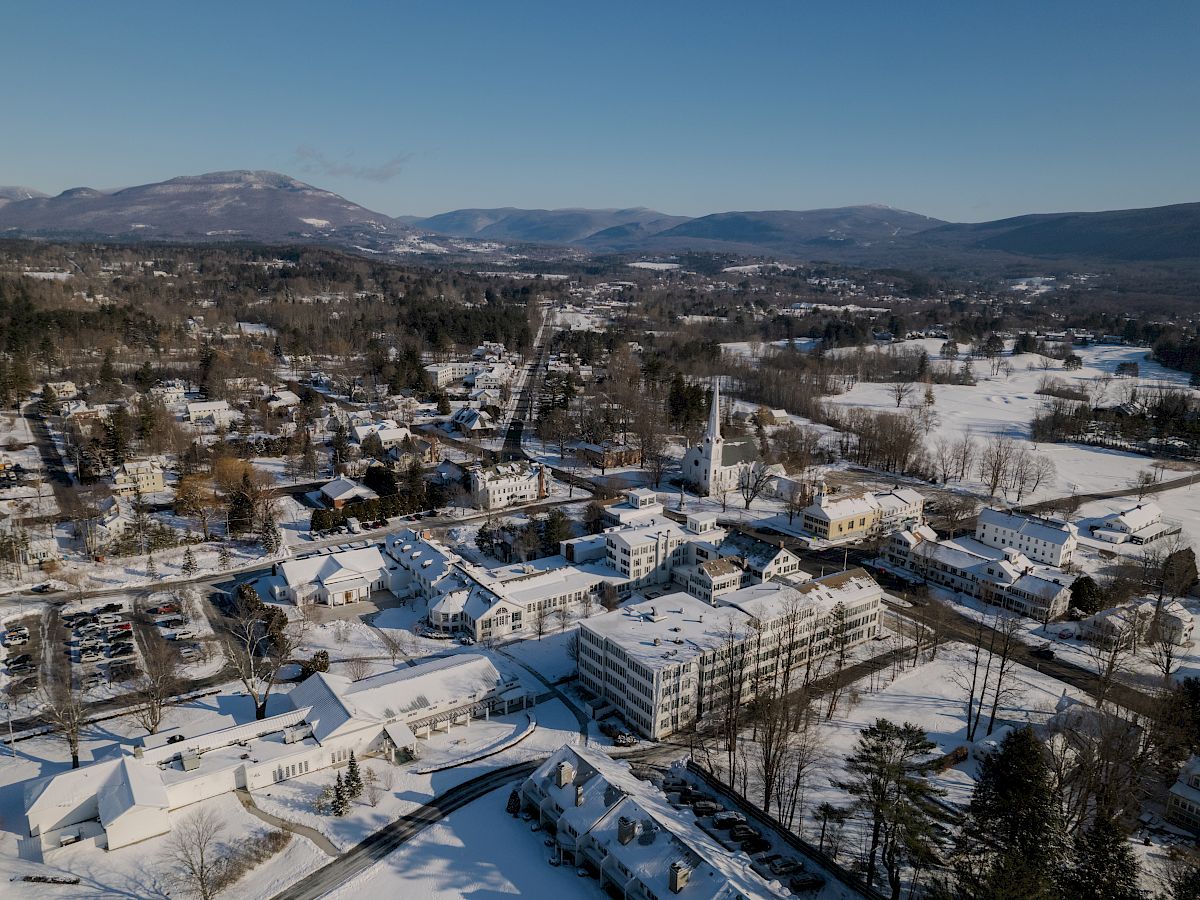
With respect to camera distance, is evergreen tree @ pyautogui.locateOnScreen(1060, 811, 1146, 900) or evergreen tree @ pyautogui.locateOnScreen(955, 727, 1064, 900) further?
evergreen tree @ pyautogui.locateOnScreen(1060, 811, 1146, 900)

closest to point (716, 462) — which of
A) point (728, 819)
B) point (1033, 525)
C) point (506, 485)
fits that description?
point (506, 485)

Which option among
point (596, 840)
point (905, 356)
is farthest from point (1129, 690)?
point (905, 356)

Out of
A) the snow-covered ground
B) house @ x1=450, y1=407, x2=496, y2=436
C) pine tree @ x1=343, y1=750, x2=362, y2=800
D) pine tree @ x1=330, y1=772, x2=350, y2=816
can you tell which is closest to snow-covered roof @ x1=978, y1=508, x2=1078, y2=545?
→ the snow-covered ground

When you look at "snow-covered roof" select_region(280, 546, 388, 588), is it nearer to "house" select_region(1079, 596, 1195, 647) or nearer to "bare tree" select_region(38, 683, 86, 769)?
"bare tree" select_region(38, 683, 86, 769)

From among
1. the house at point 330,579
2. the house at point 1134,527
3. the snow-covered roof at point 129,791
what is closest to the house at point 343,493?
the house at point 330,579

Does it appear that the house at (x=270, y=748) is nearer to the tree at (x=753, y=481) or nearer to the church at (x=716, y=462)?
the tree at (x=753, y=481)

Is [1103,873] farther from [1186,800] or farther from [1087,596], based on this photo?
[1087,596]
